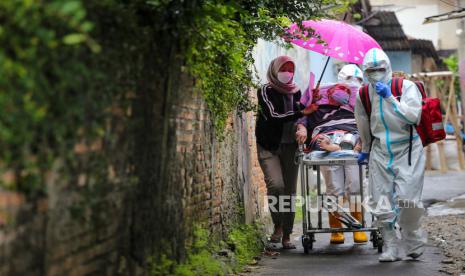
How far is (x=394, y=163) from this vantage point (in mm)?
8375

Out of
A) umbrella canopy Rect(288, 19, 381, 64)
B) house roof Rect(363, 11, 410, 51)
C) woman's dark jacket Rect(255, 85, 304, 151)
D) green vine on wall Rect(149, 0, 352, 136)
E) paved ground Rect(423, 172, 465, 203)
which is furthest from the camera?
house roof Rect(363, 11, 410, 51)

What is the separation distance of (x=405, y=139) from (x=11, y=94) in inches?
214

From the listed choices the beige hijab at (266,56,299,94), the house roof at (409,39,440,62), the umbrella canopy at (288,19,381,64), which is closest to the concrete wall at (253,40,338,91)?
the beige hijab at (266,56,299,94)

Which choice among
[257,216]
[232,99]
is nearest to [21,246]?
[232,99]

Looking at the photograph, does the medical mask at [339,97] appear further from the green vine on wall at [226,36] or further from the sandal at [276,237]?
the sandal at [276,237]

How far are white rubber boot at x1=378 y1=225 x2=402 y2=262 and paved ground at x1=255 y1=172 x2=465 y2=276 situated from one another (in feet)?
0.27

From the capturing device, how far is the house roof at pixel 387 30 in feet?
91.8

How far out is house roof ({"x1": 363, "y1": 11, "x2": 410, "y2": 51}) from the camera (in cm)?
2798

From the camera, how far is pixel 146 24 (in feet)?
19.5

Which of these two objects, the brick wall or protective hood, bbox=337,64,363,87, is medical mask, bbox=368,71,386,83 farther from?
the brick wall

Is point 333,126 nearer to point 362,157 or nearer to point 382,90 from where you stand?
point 362,157

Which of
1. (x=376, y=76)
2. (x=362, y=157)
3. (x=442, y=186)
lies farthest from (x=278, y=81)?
(x=442, y=186)

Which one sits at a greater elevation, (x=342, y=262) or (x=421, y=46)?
(x=421, y=46)

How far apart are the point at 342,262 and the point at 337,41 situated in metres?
2.49
